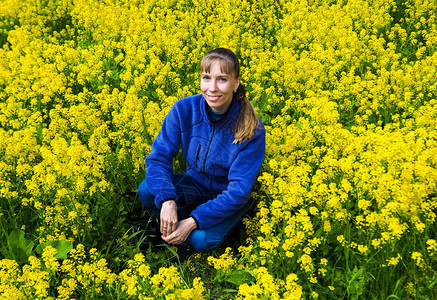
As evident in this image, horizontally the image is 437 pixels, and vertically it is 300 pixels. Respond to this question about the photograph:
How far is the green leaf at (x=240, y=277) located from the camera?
9.06 feet

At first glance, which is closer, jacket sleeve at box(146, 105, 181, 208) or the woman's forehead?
the woman's forehead

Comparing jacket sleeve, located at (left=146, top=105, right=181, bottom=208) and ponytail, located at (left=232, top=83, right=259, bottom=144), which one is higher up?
ponytail, located at (left=232, top=83, right=259, bottom=144)

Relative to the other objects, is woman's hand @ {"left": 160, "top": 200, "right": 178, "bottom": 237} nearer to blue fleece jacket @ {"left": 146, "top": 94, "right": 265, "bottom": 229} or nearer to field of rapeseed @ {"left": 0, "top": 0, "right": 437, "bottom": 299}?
blue fleece jacket @ {"left": 146, "top": 94, "right": 265, "bottom": 229}

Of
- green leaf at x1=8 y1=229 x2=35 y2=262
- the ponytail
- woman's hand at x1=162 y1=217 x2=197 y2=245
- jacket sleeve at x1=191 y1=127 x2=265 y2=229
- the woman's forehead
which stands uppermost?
the woman's forehead

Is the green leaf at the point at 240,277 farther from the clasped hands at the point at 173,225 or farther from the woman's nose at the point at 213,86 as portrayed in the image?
the woman's nose at the point at 213,86

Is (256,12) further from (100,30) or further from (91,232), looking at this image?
(91,232)

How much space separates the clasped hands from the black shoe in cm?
36

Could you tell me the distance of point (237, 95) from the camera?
2.93 m

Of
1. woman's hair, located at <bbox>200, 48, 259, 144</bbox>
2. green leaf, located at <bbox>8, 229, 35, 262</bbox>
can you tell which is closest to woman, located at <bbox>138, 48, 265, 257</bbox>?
woman's hair, located at <bbox>200, 48, 259, 144</bbox>

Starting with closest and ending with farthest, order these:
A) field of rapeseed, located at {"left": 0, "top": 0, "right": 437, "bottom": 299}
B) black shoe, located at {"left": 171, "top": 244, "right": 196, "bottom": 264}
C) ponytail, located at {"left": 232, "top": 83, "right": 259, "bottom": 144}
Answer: field of rapeseed, located at {"left": 0, "top": 0, "right": 437, "bottom": 299} < ponytail, located at {"left": 232, "top": 83, "right": 259, "bottom": 144} < black shoe, located at {"left": 171, "top": 244, "right": 196, "bottom": 264}

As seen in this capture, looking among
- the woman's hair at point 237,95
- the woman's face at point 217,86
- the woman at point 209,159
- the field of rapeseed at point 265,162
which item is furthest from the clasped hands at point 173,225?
the woman's face at point 217,86

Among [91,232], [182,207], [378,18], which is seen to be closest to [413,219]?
[182,207]

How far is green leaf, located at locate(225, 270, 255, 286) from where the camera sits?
9.06ft

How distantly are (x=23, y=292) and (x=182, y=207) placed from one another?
4.22 feet
